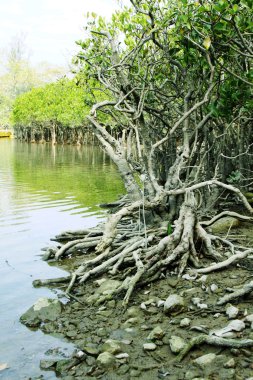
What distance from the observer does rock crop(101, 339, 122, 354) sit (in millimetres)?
4782

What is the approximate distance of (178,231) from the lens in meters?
7.17

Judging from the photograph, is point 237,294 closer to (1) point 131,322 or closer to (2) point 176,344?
(2) point 176,344

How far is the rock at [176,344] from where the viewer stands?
466 cm

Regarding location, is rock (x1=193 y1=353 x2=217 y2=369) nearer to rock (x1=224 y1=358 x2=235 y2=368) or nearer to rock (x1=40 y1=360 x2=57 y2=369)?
rock (x1=224 y1=358 x2=235 y2=368)

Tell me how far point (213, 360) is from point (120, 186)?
55.2 ft

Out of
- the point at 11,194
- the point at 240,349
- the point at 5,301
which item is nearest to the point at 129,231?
the point at 5,301

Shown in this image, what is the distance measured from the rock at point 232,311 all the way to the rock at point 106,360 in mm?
1540

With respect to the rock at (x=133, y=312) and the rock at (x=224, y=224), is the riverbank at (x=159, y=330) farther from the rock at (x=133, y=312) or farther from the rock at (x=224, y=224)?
the rock at (x=224, y=224)

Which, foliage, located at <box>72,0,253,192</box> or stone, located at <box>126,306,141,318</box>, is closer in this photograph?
stone, located at <box>126,306,141,318</box>

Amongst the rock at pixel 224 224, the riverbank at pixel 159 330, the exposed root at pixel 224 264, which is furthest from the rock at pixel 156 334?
the rock at pixel 224 224

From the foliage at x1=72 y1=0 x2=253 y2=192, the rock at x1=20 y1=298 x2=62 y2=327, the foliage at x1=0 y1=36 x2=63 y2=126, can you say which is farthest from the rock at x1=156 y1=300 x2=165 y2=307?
the foliage at x1=0 y1=36 x2=63 y2=126

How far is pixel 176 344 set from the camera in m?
4.72

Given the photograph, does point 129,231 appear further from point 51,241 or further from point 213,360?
point 213,360

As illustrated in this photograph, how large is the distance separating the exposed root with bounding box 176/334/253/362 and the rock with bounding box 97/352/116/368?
0.71 meters
